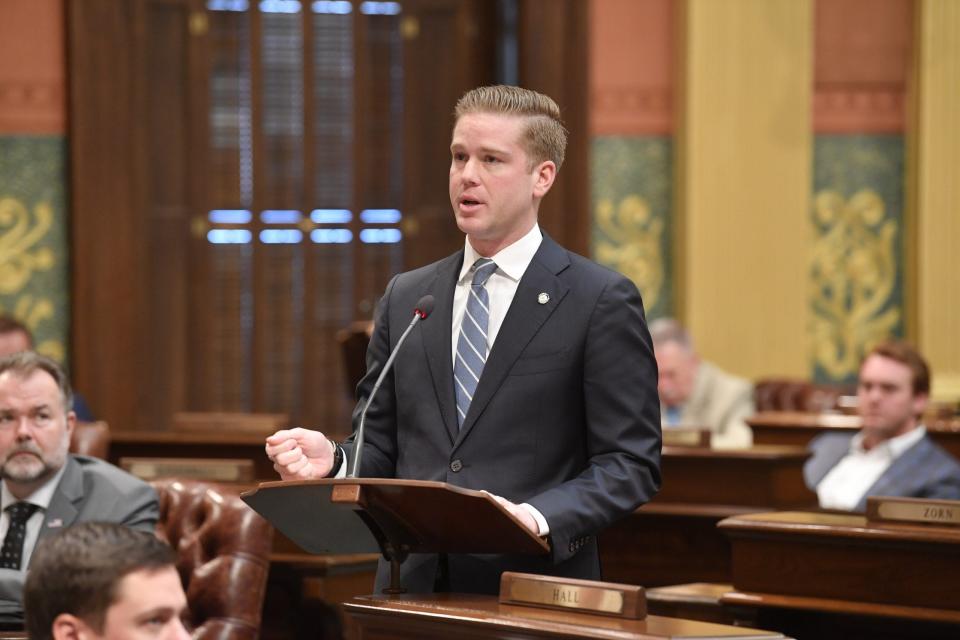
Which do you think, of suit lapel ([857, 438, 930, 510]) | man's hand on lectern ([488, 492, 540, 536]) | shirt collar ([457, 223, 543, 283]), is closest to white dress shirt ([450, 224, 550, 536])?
shirt collar ([457, 223, 543, 283])

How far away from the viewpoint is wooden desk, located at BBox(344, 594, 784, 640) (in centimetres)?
222

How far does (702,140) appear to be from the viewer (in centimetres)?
866

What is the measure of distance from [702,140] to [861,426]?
2890 mm

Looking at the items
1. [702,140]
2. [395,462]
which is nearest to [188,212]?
[702,140]

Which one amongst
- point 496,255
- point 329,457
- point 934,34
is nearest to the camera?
point 329,457

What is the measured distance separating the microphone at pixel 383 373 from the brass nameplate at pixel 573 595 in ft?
1.11

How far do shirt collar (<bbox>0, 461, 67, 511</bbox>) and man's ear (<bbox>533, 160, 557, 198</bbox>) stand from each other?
177cm

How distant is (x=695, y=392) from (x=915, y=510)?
13.1ft

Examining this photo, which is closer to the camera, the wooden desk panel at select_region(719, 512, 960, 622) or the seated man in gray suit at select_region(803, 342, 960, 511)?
the wooden desk panel at select_region(719, 512, 960, 622)

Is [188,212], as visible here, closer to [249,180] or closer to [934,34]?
[249,180]

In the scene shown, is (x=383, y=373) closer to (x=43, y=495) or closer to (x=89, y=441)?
(x=43, y=495)

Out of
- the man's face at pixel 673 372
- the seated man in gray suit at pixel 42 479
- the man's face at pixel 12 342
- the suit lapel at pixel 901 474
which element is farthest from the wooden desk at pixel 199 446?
the suit lapel at pixel 901 474

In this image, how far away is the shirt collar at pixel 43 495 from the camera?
12.9 feet

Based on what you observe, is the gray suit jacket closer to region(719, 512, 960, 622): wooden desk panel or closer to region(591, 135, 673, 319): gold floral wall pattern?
region(719, 512, 960, 622): wooden desk panel
